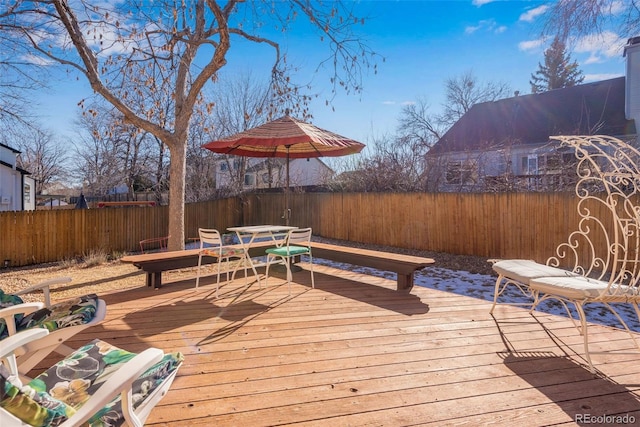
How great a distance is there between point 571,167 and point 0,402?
907 centimetres

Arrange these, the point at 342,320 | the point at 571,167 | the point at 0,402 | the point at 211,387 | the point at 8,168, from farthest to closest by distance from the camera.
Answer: the point at 8,168 < the point at 571,167 < the point at 342,320 < the point at 211,387 < the point at 0,402

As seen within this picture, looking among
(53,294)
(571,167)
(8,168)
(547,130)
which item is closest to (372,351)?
(53,294)

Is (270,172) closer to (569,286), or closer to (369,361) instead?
(369,361)

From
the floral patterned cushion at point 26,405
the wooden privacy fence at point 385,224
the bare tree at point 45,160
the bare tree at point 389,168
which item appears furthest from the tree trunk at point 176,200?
the bare tree at point 45,160

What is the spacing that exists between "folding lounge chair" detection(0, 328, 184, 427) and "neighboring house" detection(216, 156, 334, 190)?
1188 centimetres

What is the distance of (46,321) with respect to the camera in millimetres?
2217

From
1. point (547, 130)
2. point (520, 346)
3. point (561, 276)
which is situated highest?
point (547, 130)

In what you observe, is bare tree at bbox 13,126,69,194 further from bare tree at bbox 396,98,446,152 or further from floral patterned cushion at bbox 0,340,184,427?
floral patterned cushion at bbox 0,340,184,427

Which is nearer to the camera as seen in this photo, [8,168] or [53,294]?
[53,294]

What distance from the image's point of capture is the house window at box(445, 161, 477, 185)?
9.22 metres

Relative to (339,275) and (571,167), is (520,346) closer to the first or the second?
(339,275)

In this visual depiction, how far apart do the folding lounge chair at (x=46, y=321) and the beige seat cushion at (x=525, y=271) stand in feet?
10.9

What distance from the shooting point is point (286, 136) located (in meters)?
4.61

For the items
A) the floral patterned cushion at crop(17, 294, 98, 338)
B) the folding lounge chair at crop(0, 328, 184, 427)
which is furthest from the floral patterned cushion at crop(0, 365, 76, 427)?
the floral patterned cushion at crop(17, 294, 98, 338)
